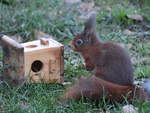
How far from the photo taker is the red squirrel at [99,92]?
352 cm

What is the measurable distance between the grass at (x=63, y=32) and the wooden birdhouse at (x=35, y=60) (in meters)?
0.13

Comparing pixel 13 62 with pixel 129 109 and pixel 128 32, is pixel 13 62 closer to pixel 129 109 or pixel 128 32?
pixel 129 109

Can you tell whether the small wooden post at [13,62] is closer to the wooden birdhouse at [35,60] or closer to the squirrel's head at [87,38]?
the wooden birdhouse at [35,60]

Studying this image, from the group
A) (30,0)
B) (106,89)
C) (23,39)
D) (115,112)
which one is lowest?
(115,112)

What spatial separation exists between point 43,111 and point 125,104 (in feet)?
2.87

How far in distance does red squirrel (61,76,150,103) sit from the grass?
83 mm

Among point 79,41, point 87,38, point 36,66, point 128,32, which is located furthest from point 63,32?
point 36,66

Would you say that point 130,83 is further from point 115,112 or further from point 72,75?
point 72,75

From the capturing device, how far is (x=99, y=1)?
7387 millimetres

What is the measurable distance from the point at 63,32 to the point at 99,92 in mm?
2637

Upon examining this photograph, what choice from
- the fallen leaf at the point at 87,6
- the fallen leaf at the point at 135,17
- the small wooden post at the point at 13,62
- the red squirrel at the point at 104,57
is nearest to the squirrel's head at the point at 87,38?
the red squirrel at the point at 104,57

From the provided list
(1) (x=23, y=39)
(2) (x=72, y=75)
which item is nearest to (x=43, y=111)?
(2) (x=72, y=75)

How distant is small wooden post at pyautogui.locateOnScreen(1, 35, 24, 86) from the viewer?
3932 millimetres

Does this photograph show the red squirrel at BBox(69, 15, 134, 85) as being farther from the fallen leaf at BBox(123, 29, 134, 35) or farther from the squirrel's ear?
the fallen leaf at BBox(123, 29, 134, 35)
